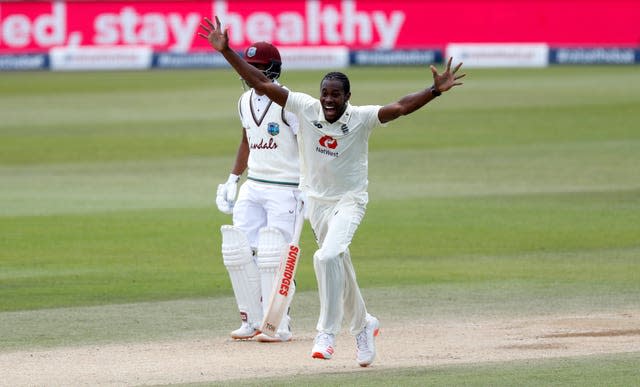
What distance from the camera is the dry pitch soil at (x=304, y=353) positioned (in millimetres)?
7391

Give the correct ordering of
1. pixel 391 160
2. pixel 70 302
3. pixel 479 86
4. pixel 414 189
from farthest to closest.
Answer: pixel 479 86 < pixel 391 160 < pixel 414 189 < pixel 70 302

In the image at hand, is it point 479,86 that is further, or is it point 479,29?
point 479,29

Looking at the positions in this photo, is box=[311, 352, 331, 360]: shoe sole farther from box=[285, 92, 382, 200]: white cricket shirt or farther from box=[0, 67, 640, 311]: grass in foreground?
box=[0, 67, 640, 311]: grass in foreground

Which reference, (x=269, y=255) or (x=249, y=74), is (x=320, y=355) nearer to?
(x=269, y=255)

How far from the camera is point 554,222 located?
542 inches

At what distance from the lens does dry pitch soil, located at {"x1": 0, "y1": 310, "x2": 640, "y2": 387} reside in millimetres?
7391

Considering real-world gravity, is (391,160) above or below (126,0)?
below

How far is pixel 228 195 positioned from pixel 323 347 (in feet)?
5.68

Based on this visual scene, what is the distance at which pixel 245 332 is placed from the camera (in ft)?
28.0

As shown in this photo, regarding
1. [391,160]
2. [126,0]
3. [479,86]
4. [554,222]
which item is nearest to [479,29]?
[479,86]

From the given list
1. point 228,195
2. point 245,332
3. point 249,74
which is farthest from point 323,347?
point 228,195

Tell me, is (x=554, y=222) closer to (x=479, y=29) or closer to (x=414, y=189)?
(x=414, y=189)

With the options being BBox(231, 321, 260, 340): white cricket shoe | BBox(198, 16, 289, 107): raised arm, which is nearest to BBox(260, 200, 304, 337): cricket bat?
BBox(231, 321, 260, 340): white cricket shoe

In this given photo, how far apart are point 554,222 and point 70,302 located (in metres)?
5.61
